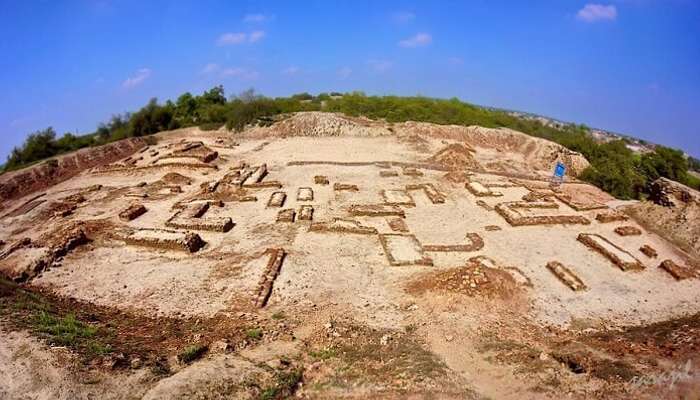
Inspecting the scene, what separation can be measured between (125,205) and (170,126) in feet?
73.9

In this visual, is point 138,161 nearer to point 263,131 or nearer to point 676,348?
point 263,131

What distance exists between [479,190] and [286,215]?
9211 mm

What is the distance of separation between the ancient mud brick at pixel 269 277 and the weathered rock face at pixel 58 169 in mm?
17325

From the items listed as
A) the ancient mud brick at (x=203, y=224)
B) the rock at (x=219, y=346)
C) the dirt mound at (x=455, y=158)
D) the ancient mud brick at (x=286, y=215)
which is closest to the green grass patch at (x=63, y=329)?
the rock at (x=219, y=346)

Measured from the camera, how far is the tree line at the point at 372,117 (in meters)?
Answer: 26.6

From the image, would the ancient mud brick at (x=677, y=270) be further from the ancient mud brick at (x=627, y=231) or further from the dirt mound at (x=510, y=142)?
the dirt mound at (x=510, y=142)

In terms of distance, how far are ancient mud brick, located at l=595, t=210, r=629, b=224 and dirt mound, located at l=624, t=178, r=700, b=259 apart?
2.71ft

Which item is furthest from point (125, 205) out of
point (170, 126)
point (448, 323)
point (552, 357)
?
point (170, 126)

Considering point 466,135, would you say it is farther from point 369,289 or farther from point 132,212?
point 132,212

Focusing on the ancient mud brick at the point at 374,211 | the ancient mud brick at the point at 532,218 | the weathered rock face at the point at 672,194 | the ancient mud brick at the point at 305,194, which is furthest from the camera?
the ancient mud brick at the point at 305,194

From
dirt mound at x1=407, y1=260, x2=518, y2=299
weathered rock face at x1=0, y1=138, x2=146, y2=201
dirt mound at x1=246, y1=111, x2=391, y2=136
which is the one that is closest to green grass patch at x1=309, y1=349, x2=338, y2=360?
dirt mound at x1=407, y1=260, x2=518, y2=299

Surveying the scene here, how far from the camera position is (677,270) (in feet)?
38.8

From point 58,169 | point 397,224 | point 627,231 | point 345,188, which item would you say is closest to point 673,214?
point 627,231

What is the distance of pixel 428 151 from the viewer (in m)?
27.7
